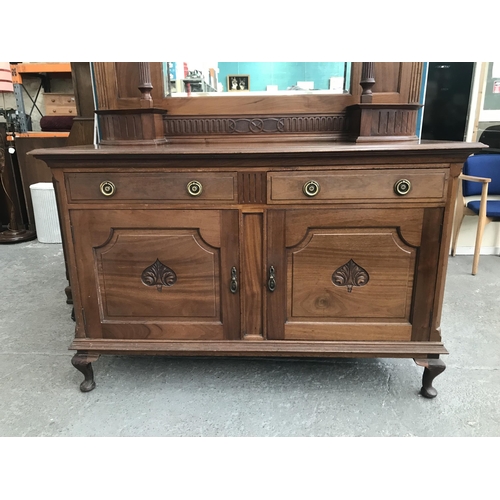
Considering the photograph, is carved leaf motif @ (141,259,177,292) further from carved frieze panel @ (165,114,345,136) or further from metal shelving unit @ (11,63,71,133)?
metal shelving unit @ (11,63,71,133)

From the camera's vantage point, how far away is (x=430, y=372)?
149 cm

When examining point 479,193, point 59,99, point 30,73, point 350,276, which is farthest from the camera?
point 30,73

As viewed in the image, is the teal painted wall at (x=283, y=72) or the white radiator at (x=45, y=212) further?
the white radiator at (x=45, y=212)

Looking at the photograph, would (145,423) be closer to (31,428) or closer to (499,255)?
(31,428)

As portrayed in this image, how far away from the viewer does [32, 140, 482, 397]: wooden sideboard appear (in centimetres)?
132

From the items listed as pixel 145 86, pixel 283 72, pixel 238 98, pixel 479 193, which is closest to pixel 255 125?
pixel 238 98

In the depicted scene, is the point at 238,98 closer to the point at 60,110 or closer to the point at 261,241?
the point at 261,241

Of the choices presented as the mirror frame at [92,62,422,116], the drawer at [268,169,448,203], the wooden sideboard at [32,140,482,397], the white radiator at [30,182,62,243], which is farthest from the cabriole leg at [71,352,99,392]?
the white radiator at [30,182,62,243]

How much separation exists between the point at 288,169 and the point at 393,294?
1.88 feet

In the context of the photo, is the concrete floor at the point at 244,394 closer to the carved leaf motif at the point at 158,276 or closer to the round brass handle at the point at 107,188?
the carved leaf motif at the point at 158,276

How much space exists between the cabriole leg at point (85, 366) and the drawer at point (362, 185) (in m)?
0.92

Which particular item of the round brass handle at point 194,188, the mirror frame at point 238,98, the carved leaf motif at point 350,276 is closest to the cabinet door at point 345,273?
the carved leaf motif at point 350,276

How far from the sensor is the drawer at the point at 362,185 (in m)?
1.31

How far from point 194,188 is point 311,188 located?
39 cm
